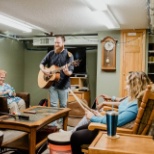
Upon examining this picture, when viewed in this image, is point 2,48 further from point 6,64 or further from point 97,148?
point 97,148

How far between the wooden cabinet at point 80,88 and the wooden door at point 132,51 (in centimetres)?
106

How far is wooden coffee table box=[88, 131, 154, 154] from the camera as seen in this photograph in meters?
1.67

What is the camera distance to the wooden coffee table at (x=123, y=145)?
1.67 metres

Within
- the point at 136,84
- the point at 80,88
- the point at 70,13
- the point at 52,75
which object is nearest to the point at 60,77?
the point at 52,75

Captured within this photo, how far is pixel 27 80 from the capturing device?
26.5ft

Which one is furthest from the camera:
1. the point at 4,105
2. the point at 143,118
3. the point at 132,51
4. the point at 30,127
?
the point at 132,51

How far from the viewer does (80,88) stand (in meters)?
6.83

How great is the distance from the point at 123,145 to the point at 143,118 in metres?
0.50

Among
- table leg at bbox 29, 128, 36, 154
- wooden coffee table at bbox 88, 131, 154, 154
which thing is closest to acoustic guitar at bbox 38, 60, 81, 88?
table leg at bbox 29, 128, 36, 154

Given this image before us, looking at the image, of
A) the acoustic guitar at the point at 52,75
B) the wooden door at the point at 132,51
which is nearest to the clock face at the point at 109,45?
the wooden door at the point at 132,51

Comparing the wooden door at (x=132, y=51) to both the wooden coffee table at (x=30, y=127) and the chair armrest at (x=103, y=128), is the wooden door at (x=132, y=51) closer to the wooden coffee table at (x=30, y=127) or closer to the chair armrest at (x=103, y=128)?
the wooden coffee table at (x=30, y=127)

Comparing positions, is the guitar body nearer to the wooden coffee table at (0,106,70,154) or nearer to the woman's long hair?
the wooden coffee table at (0,106,70,154)

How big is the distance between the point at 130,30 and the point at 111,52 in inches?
28.2

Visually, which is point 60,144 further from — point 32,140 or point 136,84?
point 136,84
